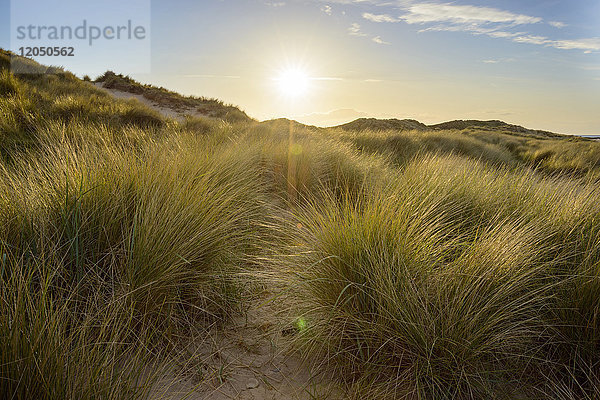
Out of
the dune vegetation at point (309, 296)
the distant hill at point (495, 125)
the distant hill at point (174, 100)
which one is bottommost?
the dune vegetation at point (309, 296)

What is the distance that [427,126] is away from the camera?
30328mm

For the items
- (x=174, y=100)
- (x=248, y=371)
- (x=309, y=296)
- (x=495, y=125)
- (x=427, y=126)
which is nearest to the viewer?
(x=248, y=371)

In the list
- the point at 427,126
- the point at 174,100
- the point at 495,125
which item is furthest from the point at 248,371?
the point at 495,125

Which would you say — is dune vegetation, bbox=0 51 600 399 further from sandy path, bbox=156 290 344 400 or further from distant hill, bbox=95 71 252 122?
distant hill, bbox=95 71 252 122

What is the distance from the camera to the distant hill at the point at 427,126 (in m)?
20.1

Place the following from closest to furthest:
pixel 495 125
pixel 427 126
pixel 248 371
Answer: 1. pixel 248 371
2. pixel 427 126
3. pixel 495 125

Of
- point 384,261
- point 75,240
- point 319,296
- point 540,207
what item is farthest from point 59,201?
point 540,207

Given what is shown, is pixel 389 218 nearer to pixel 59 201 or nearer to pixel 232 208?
pixel 232 208

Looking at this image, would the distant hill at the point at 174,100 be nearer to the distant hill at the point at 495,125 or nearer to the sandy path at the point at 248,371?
the sandy path at the point at 248,371

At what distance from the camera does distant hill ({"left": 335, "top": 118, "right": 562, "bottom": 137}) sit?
20.1 meters

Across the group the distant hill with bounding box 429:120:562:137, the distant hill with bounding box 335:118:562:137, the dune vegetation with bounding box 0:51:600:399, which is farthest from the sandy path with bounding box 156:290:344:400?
the distant hill with bounding box 429:120:562:137

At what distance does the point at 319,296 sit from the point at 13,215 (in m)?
1.54

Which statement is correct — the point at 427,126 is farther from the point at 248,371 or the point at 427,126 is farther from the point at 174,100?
the point at 248,371

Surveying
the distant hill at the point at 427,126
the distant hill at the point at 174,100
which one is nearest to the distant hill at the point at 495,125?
the distant hill at the point at 427,126
